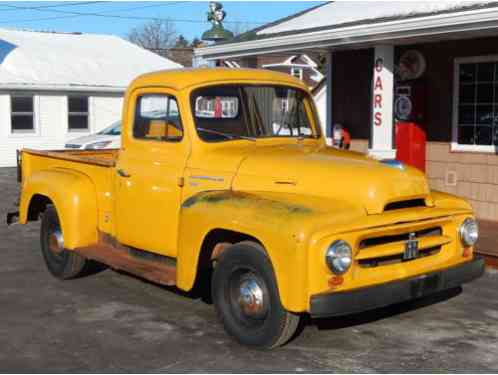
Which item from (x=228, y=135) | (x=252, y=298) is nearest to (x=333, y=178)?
(x=252, y=298)

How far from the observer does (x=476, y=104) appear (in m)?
10.9

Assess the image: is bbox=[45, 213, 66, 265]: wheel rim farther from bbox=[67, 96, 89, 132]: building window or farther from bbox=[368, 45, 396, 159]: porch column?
bbox=[67, 96, 89, 132]: building window

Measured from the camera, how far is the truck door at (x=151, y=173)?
6230 mm

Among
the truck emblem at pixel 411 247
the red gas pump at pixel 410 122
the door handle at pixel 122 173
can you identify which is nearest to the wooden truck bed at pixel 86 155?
the door handle at pixel 122 173

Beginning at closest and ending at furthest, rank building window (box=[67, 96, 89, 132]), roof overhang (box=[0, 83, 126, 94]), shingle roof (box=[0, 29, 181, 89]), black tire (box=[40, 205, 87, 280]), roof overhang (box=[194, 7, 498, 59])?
1. black tire (box=[40, 205, 87, 280])
2. roof overhang (box=[194, 7, 498, 59])
3. roof overhang (box=[0, 83, 126, 94])
4. shingle roof (box=[0, 29, 181, 89])
5. building window (box=[67, 96, 89, 132])

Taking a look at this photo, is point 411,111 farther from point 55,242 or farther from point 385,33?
point 55,242

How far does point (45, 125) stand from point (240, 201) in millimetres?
19634

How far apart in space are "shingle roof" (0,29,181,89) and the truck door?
17.0m

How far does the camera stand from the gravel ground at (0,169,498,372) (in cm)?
506

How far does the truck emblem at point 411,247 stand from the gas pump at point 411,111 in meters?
6.23

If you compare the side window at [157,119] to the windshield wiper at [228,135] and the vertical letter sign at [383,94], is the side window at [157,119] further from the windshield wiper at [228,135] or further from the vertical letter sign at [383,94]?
the vertical letter sign at [383,94]

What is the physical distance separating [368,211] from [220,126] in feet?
5.74

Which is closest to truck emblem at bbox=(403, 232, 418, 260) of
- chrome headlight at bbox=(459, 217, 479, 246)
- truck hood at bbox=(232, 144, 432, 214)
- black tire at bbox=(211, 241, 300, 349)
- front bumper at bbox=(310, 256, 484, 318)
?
front bumper at bbox=(310, 256, 484, 318)

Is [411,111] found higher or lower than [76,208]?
higher
